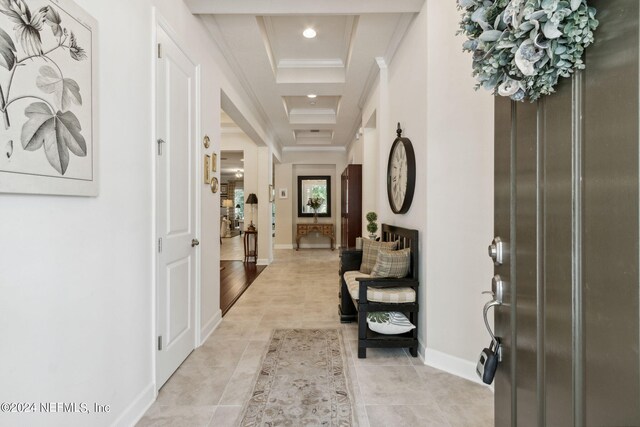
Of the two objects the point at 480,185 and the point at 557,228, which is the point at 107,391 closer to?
the point at 557,228

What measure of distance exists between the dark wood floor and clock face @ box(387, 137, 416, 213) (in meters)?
2.25

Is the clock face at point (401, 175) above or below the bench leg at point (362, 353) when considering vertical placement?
above

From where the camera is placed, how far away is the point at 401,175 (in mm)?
2965

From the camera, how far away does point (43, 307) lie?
1.19 meters

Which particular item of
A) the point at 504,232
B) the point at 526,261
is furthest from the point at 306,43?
the point at 526,261

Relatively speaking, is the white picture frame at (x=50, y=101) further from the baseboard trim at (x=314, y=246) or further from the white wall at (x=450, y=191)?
the baseboard trim at (x=314, y=246)

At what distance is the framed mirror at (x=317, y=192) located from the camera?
9219 mm

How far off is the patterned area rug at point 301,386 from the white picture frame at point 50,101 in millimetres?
1481

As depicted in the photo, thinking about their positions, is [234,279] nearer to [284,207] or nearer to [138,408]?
[138,408]

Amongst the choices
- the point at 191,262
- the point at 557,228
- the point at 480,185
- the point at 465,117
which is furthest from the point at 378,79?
the point at 557,228

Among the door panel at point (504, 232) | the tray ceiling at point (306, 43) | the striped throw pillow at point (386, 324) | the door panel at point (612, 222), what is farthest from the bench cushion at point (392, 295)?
the tray ceiling at point (306, 43)

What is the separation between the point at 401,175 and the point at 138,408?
8.41 ft

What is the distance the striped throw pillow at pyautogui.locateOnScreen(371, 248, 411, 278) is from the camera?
2.57 m

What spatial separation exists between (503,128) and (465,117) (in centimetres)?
126
